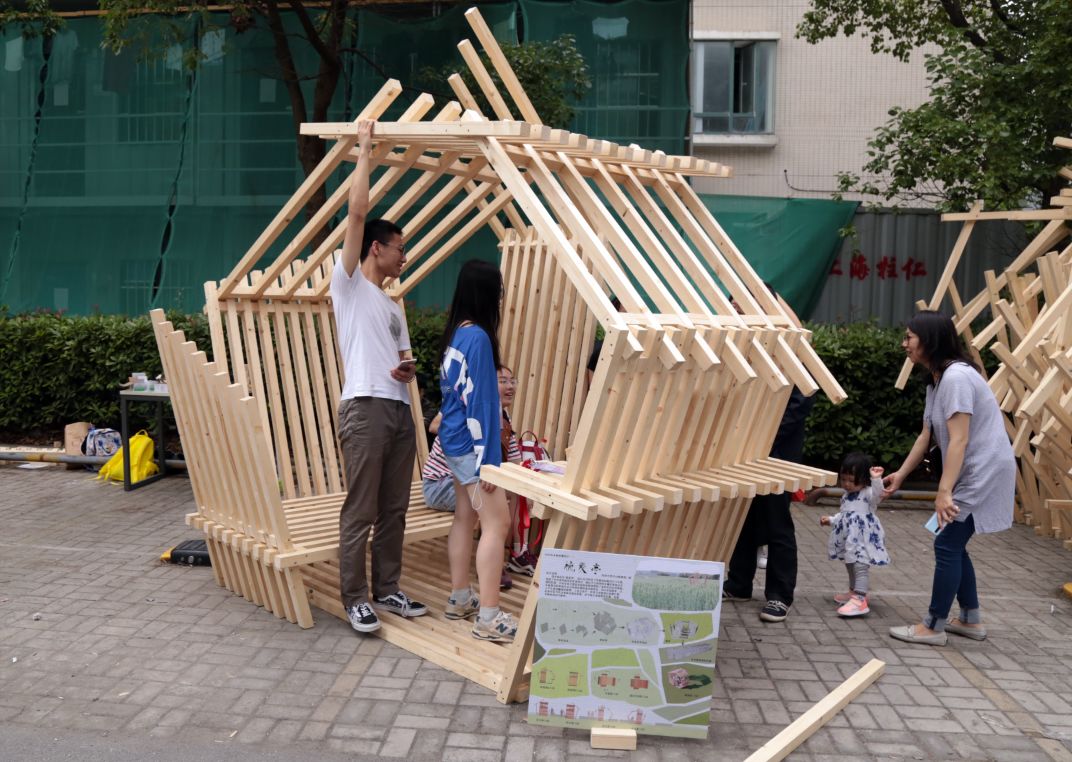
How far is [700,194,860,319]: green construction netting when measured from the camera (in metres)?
11.3

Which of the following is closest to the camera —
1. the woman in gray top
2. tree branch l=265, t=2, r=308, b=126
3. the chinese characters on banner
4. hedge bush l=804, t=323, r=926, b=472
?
the woman in gray top

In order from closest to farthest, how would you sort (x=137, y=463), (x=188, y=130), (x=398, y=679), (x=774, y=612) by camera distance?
(x=398, y=679) < (x=774, y=612) < (x=137, y=463) < (x=188, y=130)

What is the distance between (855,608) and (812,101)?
10359 millimetres

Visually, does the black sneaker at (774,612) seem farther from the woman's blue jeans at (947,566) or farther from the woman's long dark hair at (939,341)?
the woman's long dark hair at (939,341)

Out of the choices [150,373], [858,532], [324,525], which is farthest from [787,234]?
[324,525]

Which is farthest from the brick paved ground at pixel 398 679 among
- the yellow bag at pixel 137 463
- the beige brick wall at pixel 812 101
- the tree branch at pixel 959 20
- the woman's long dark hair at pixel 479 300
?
the beige brick wall at pixel 812 101

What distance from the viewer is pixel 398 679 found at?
4.62 meters

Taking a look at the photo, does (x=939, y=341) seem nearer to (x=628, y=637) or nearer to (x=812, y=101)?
(x=628, y=637)

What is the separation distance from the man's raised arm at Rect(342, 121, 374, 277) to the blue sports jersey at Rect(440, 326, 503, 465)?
0.63 m

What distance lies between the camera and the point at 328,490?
6504mm

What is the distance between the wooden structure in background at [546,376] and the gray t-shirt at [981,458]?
0.78 meters

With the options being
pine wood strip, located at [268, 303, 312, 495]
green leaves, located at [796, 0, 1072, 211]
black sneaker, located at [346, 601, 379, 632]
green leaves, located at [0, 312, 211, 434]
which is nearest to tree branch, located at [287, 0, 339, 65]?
green leaves, located at [0, 312, 211, 434]

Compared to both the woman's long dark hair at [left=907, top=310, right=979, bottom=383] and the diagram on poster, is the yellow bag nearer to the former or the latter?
the diagram on poster

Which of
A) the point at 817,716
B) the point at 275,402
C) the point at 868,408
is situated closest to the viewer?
the point at 817,716
